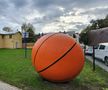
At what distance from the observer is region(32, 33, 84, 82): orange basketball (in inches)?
355

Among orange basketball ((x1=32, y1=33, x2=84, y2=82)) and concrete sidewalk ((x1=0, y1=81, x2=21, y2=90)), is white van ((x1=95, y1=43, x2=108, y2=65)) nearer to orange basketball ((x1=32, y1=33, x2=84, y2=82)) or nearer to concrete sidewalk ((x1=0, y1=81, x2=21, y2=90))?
orange basketball ((x1=32, y1=33, x2=84, y2=82))

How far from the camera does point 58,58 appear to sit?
8.95 metres

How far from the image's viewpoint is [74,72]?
9352 millimetres

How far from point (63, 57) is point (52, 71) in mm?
689

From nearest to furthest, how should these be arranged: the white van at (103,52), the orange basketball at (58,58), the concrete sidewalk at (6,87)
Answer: the concrete sidewalk at (6,87) < the orange basketball at (58,58) < the white van at (103,52)

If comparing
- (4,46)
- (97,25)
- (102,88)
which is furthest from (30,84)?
(97,25)

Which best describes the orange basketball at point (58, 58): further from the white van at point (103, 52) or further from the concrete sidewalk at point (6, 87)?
the white van at point (103, 52)

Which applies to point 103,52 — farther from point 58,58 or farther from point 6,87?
point 6,87

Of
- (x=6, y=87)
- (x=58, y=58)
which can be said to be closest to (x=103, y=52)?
(x=58, y=58)

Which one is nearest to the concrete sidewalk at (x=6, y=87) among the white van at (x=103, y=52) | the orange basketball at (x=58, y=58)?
the orange basketball at (x=58, y=58)

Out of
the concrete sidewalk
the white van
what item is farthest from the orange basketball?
the white van

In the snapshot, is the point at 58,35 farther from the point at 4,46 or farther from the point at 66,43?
the point at 4,46

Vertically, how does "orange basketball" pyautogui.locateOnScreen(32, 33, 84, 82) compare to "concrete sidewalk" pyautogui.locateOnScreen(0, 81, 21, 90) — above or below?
above

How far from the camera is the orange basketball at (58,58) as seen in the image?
901cm
